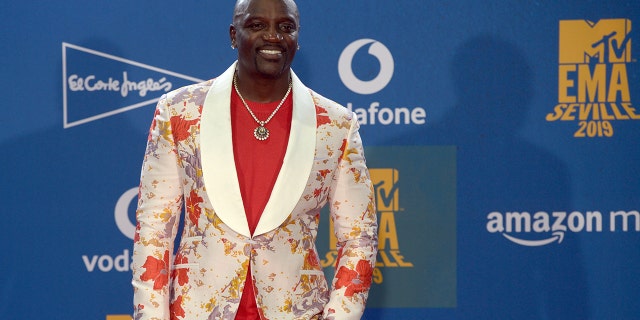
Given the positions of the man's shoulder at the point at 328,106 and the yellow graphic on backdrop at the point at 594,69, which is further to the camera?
the yellow graphic on backdrop at the point at 594,69

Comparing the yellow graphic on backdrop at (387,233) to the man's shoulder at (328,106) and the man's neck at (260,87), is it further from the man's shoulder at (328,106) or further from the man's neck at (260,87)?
the man's neck at (260,87)

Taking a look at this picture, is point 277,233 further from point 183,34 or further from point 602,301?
point 602,301

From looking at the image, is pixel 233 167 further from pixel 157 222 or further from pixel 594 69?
pixel 594 69

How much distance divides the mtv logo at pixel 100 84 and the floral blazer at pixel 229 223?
0.90 meters

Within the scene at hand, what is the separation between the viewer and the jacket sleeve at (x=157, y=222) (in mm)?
2080

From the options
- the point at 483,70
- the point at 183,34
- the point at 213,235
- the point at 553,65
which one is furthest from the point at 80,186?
the point at 553,65

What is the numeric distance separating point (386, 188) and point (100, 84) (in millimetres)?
1125

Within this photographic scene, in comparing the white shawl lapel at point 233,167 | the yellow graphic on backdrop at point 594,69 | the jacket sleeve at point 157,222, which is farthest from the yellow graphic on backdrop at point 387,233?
the jacket sleeve at point 157,222

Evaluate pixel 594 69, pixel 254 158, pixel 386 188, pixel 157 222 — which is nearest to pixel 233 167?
pixel 254 158

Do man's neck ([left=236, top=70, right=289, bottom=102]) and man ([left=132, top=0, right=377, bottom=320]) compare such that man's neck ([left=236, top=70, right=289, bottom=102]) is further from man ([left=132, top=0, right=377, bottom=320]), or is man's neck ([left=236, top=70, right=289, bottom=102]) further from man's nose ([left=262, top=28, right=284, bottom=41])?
man's nose ([left=262, top=28, right=284, bottom=41])

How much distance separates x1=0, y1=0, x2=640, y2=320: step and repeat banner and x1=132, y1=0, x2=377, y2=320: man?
35.3 inches

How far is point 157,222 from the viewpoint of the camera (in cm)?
212

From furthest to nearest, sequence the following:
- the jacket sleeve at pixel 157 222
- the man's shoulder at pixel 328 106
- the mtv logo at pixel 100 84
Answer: the mtv logo at pixel 100 84 < the man's shoulder at pixel 328 106 < the jacket sleeve at pixel 157 222

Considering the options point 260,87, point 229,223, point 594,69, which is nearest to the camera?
point 229,223
